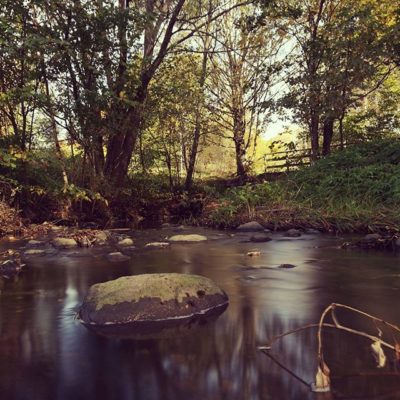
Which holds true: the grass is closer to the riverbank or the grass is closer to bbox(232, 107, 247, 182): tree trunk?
the riverbank

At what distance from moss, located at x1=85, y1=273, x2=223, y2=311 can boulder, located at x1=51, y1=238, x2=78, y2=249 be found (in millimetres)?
4675

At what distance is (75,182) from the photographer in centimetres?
1300

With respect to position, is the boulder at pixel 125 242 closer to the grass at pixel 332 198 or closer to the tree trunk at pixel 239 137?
the grass at pixel 332 198

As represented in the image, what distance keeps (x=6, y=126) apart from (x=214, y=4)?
12.3 meters

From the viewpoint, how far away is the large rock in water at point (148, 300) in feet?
14.0

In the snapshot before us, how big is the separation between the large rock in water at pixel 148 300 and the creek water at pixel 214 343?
0.22 m

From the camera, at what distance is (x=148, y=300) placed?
4.37 metres

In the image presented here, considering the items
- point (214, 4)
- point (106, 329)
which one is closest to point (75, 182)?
point (106, 329)

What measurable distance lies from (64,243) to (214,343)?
621cm

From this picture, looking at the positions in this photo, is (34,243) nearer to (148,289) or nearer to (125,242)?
(125,242)

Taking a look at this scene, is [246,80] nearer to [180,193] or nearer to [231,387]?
[180,193]

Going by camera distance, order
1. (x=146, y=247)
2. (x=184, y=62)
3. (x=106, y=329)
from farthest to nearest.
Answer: (x=184, y=62) → (x=146, y=247) → (x=106, y=329)

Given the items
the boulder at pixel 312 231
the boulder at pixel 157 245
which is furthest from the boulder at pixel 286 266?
the boulder at pixel 312 231

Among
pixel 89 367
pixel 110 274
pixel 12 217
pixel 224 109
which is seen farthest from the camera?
pixel 224 109
